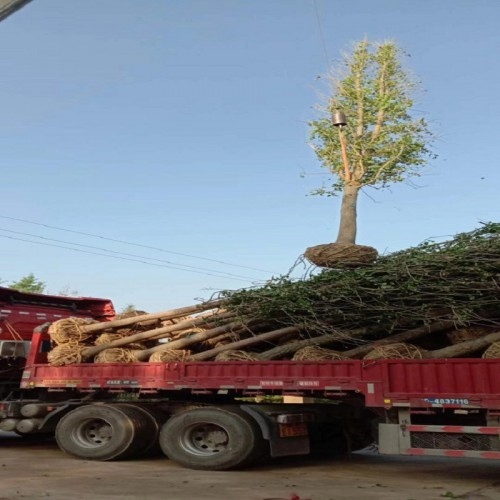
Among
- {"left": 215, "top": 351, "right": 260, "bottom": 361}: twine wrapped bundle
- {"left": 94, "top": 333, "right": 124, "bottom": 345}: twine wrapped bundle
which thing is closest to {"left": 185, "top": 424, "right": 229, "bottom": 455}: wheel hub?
{"left": 215, "top": 351, "right": 260, "bottom": 361}: twine wrapped bundle

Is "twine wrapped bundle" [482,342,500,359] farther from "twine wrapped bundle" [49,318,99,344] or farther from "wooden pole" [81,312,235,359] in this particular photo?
"twine wrapped bundle" [49,318,99,344]

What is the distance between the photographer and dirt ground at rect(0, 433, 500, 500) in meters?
6.54

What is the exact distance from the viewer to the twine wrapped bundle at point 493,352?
23.1ft

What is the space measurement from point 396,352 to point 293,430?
6.45 ft

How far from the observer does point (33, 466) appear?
27.8 feet

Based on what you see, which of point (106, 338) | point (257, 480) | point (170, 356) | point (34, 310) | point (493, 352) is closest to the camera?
point (493, 352)

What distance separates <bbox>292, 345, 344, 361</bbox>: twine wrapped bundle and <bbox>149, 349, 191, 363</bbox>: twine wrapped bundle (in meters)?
1.85

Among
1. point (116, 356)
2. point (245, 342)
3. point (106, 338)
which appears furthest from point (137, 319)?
point (245, 342)

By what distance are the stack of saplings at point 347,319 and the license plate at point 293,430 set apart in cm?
99

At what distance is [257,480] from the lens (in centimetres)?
755

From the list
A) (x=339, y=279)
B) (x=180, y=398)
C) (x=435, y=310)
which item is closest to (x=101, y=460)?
(x=180, y=398)

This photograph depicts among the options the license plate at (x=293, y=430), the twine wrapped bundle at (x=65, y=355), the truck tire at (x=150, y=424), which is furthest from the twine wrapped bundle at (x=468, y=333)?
the twine wrapped bundle at (x=65, y=355)

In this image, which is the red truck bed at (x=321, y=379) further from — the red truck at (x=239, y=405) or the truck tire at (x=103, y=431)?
the truck tire at (x=103, y=431)

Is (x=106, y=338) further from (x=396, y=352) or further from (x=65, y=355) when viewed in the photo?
(x=396, y=352)
